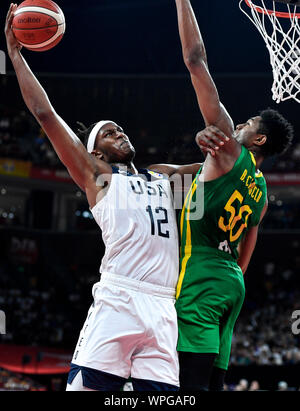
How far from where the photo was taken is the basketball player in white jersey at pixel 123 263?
10.1 ft

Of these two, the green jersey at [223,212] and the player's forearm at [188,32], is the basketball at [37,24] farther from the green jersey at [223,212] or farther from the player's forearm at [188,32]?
the green jersey at [223,212]

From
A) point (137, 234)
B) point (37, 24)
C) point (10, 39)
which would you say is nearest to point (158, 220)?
point (137, 234)

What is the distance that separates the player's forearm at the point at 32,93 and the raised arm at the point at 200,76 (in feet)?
2.81

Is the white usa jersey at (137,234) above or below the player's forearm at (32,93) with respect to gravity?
below

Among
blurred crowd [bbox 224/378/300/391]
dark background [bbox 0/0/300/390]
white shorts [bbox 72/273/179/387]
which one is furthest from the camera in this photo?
dark background [bbox 0/0/300/390]

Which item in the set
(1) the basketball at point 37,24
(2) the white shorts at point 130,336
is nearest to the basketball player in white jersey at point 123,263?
(2) the white shorts at point 130,336

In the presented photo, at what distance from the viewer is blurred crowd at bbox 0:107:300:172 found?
18453 mm

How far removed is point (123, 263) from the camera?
3.26 meters

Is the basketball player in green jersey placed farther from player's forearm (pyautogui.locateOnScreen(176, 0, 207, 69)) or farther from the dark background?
the dark background

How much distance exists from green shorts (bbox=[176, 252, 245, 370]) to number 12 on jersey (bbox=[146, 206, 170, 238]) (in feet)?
0.73
